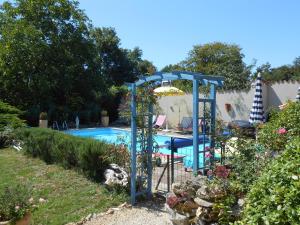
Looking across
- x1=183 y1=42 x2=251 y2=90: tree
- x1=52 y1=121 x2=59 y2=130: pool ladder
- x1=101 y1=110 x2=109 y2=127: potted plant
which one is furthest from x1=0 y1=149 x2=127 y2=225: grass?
x1=183 y1=42 x2=251 y2=90: tree

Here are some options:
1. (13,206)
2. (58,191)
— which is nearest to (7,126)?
(58,191)

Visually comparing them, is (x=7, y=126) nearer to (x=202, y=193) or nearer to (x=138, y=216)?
(x=138, y=216)

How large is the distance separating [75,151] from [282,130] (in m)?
4.48

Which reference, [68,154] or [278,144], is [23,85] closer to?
[68,154]

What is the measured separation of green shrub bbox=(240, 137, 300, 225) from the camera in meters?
2.46

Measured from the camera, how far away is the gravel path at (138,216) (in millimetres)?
5445

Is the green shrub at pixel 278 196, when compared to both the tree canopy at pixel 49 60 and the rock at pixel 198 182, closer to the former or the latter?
the rock at pixel 198 182

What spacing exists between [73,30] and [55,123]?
20.2 ft

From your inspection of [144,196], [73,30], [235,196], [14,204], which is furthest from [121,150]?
[73,30]

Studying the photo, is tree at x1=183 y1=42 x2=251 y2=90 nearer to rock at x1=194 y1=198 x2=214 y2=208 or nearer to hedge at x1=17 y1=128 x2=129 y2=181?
hedge at x1=17 y1=128 x2=129 y2=181

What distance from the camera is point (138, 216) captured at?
573cm

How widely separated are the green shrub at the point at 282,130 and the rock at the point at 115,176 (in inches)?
105

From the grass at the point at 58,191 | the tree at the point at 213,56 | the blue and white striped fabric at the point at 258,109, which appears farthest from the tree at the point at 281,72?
the grass at the point at 58,191

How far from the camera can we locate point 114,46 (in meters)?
31.1
